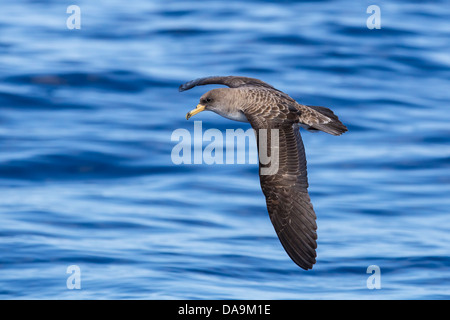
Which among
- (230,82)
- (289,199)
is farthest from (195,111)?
(289,199)

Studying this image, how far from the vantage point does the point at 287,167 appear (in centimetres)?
746

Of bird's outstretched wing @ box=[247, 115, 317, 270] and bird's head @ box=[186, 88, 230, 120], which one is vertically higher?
bird's head @ box=[186, 88, 230, 120]

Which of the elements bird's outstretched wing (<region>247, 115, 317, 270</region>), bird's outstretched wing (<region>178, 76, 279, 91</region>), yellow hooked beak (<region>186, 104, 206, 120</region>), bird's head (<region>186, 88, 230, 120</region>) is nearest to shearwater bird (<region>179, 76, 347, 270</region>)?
bird's outstretched wing (<region>247, 115, 317, 270</region>)

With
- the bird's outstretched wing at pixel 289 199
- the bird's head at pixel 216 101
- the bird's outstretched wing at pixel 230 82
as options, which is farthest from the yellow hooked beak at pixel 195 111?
the bird's outstretched wing at pixel 289 199

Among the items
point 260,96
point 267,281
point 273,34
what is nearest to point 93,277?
point 267,281

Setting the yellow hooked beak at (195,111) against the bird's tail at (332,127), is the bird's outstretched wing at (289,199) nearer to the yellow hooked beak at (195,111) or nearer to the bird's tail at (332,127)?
the bird's tail at (332,127)

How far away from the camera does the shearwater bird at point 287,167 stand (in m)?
7.33

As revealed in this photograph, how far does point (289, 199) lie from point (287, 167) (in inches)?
11.7

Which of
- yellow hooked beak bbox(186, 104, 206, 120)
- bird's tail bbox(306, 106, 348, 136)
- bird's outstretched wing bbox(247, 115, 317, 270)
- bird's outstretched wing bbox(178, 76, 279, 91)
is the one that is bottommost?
bird's outstretched wing bbox(247, 115, 317, 270)

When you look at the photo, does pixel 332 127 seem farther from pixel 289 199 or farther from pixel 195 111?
pixel 195 111

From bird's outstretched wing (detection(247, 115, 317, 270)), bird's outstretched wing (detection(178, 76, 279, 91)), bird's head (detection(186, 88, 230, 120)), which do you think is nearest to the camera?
bird's outstretched wing (detection(247, 115, 317, 270))

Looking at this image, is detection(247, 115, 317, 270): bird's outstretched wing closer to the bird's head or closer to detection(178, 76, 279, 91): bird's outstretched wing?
the bird's head

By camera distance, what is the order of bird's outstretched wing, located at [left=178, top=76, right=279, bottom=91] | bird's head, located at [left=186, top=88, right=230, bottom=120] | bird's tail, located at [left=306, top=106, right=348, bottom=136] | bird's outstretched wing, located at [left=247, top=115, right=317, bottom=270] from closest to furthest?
bird's outstretched wing, located at [left=247, top=115, right=317, bottom=270] → bird's tail, located at [left=306, top=106, right=348, bottom=136] → bird's head, located at [left=186, top=88, right=230, bottom=120] → bird's outstretched wing, located at [left=178, top=76, right=279, bottom=91]

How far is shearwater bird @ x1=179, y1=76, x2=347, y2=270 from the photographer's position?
7.33 metres
